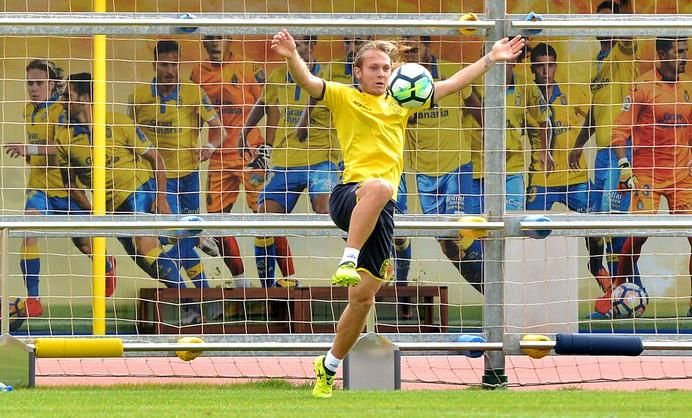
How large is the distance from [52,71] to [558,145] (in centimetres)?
486

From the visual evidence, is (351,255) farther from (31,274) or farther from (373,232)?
(31,274)

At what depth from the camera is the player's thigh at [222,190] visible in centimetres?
1351

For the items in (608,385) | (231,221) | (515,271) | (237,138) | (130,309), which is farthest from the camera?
(130,309)

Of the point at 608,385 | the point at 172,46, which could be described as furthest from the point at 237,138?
the point at 608,385

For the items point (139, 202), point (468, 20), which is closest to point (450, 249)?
point (139, 202)

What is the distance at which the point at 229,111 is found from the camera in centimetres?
1391

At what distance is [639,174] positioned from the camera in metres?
14.6

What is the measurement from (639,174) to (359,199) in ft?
24.9

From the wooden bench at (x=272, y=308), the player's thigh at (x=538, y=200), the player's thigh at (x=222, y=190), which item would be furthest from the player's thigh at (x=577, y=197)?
the player's thigh at (x=222, y=190)

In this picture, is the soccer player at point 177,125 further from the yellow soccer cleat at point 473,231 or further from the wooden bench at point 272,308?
the yellow soccer cleat at point 473,231

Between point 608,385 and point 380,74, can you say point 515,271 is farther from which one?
point 380,74

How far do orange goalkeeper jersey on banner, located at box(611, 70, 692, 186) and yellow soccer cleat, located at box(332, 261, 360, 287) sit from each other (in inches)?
285

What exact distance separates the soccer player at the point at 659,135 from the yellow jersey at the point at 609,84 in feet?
0.34

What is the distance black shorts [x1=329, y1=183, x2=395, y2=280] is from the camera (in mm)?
7656
